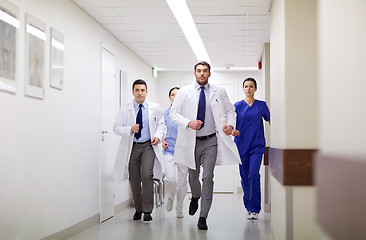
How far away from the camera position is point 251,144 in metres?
6.88

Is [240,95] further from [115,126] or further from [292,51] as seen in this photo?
[292,51]

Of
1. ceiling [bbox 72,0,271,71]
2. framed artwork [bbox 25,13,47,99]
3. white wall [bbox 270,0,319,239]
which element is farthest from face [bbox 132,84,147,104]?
white wall [bbox 270,0,319,239]

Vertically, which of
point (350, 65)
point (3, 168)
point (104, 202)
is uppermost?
point (350, 65)

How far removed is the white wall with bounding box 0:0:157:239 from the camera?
4.39 meters

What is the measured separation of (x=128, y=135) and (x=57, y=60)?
1.58 metres

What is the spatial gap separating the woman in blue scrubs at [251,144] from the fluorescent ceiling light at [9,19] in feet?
11.0

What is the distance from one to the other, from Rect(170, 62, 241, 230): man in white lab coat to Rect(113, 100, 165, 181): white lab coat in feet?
2.87

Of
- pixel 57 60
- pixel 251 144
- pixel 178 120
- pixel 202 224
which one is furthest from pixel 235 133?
pixel 57 60

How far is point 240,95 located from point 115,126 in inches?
222

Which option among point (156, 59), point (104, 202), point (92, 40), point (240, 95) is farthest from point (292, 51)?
point (240, 95)

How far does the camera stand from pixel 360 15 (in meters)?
2.08

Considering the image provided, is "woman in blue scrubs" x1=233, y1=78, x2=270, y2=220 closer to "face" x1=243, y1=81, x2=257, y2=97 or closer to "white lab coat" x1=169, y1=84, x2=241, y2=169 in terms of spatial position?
"face" x1=243, y1=81, x2=257, y2=97

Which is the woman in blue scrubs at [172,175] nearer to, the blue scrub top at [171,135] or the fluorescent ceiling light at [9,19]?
the blue scrub top at [171,135]

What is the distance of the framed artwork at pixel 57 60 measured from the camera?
5.37 metres
